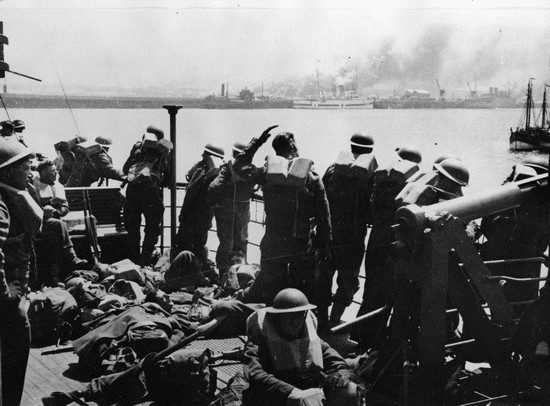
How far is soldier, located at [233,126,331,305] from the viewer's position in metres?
7.00

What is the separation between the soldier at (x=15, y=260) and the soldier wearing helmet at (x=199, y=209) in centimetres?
418

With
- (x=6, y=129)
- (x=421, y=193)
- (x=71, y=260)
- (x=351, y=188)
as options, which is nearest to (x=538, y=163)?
(x=421, y=193)

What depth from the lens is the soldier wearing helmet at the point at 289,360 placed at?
15.0 feet

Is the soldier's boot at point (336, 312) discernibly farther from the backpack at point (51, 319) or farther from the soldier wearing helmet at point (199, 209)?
the backpack at point (51, 319)

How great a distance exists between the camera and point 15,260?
5344 millimetres

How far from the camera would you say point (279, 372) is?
4730 mm

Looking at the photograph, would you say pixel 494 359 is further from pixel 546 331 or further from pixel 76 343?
pixel 76 343

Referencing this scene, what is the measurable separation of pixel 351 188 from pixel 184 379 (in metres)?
3.08

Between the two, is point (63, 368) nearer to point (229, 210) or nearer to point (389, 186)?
point (229, 210)

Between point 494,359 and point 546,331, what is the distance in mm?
569

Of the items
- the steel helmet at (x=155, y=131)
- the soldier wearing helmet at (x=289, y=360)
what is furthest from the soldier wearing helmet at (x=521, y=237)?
the steel helmet at (x=155, y=131)

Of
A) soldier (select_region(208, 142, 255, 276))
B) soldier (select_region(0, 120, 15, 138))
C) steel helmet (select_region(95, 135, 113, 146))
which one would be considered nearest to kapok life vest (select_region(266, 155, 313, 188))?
soldier (select_region(208, 142, 255, 276))

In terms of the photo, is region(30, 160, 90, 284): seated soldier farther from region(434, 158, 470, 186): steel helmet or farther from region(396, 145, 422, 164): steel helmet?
region(434, 158, 470, 186): steel helmet

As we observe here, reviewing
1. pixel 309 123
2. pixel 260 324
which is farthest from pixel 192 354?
pixel 309 123
